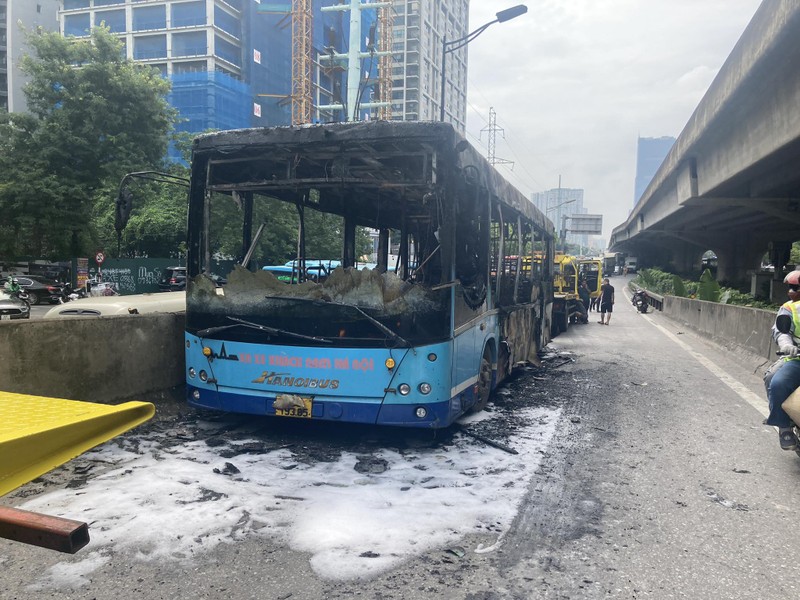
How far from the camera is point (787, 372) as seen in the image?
17.0ft

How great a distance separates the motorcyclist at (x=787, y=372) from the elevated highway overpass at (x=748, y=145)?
23.2ft

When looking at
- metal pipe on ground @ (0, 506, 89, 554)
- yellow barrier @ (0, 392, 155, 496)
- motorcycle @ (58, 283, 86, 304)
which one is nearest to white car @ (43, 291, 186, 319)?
yellow barrier @ (0, 392, 155, 496)

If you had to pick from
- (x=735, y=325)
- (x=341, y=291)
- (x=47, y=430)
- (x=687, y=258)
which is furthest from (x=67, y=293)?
(x=687, y=258)

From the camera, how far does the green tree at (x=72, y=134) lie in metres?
26.6

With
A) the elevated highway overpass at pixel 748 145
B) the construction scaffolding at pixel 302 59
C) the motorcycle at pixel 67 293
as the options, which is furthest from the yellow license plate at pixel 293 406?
the construction scaffolding at pixel 302 59

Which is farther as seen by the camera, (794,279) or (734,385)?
(734,385)

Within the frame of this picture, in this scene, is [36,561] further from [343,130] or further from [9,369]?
[343,130]

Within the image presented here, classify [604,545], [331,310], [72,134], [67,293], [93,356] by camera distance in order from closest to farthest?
[604,545] < [331,310] < [93,356] < [72,134] < [67,293]

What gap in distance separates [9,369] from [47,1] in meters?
80.4

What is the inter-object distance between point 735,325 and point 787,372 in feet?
32.4

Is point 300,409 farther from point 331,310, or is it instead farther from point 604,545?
point 604,545

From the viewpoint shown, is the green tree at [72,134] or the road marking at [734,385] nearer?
the road marking at [734,385]

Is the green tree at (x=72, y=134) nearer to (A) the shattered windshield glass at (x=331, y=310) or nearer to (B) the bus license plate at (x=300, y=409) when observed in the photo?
(A) the shattered windshield glass at (x=331, y=310)

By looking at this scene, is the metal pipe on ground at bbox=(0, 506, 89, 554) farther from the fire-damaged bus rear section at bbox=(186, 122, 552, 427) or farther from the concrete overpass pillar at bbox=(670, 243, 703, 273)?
the concrete overpass pillar at bbox=(670, 243, 703, 273)
